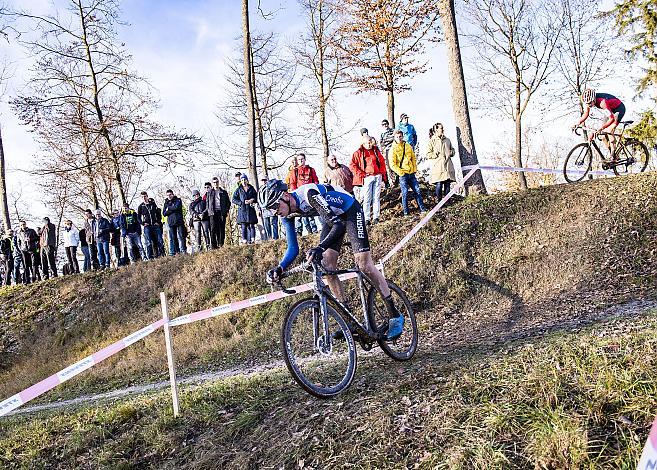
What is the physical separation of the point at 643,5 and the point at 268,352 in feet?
68.4

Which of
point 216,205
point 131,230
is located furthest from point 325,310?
point 131,230

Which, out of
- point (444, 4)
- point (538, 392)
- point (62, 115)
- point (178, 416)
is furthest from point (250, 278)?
point (62, 115)

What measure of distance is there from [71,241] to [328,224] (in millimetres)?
16221

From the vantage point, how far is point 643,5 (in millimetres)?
20406

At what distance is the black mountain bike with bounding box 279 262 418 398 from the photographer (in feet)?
15.6

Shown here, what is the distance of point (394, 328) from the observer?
579 cm

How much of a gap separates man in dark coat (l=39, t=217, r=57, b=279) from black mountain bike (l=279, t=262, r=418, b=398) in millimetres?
16835

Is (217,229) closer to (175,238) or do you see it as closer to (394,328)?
(175,238)

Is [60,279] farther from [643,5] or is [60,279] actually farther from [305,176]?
[643,5]

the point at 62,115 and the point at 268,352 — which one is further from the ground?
the point at 62,115

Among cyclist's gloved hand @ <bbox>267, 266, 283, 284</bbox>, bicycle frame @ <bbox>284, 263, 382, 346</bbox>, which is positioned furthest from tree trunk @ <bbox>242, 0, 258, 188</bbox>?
cyclist's gloved hand @ <bbox>267, 266, 283, 284</bbox>

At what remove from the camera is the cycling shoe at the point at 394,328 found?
18.8 ft

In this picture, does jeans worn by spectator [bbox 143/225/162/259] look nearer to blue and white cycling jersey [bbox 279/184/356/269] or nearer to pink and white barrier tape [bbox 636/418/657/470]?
blue and white cycling jersey [bbox 279/184/356/269]

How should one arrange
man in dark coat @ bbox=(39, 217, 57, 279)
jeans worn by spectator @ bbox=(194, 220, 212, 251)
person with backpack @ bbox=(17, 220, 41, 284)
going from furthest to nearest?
person with backpack @ bbox=(17, 220, 41, 284), man in dark coat @ bbox=(39, 217, 57, 279), jeans worn by spectator @ bbox=(194, 220, 212, 251)
